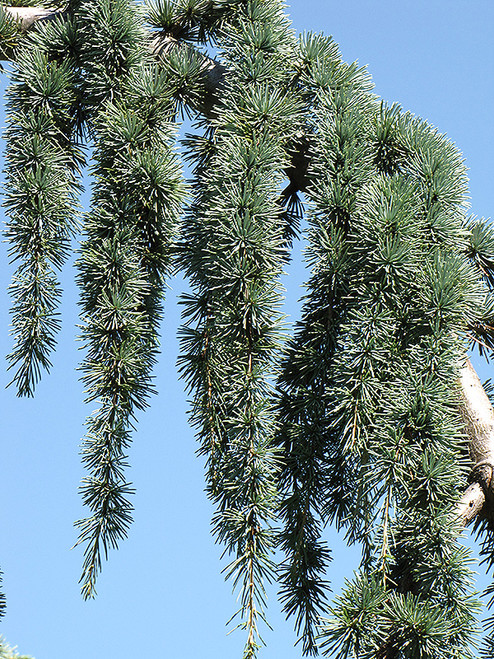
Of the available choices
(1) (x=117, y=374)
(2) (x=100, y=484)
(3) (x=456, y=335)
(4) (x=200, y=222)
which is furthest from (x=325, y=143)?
(2) (x=100, y=484)

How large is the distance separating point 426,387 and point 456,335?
0.12 m

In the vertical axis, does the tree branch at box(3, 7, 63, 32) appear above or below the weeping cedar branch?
above

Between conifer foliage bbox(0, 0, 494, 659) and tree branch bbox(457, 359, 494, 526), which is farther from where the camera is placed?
tree branch bbox(457, 359, 494, 526)

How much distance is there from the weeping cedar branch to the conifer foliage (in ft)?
0.03

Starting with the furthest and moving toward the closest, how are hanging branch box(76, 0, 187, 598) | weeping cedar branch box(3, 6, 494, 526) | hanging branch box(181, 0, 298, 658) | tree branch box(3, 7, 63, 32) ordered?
tree branch box(3, 7, 63, 32) → weeping cedar branch box(3, 6, 494, 526) → hanging branch box(76, 0, 187, 598) → hanging branch box(181, 0, 298, 658)

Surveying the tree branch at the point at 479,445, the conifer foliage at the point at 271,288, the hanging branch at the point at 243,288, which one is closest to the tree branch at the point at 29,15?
the conifer foliage at the point at 271,288

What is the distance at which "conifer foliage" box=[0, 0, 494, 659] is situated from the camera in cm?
111

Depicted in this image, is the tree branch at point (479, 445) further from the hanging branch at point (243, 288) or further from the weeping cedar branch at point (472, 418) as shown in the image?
the hanging branch at point (243, 288)

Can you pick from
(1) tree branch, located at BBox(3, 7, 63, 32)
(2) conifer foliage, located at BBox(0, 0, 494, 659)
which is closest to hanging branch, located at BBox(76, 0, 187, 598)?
(2) conifer foliage, located at BBox(0, 0, 494, 659)

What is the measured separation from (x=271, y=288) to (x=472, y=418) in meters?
0.43

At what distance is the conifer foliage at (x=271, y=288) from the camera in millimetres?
1114

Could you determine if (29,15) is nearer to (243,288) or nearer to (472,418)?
(243,288)

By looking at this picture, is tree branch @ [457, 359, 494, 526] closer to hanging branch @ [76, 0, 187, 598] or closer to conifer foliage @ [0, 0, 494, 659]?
conifer foliage @ [0, 0, 494, 659]

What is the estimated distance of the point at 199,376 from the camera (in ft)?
4.31
